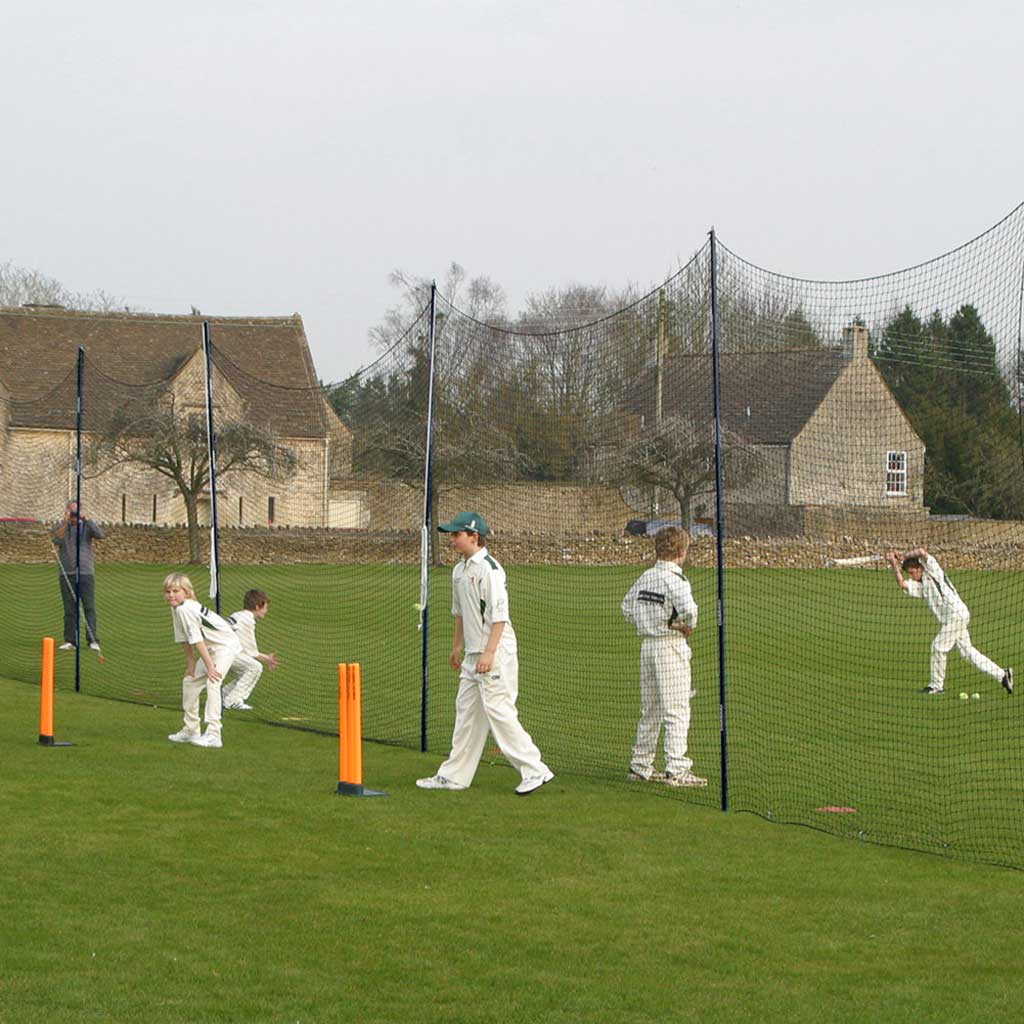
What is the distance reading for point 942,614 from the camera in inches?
701

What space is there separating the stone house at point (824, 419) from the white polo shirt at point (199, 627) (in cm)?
457

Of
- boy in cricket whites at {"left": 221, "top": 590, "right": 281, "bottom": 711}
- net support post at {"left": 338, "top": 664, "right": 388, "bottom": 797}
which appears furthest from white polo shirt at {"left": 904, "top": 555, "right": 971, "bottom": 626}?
net support post at {"left": 338, "top": 664, "right": 388, "bottom": 797}

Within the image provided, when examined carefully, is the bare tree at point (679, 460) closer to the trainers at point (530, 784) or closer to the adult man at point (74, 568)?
the trainers at point (530, 784)

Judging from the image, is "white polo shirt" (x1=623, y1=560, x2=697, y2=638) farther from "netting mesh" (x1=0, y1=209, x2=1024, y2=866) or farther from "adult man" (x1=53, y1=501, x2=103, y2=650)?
"adult man" (x1=53, y1=501, x2=103, y2=650)

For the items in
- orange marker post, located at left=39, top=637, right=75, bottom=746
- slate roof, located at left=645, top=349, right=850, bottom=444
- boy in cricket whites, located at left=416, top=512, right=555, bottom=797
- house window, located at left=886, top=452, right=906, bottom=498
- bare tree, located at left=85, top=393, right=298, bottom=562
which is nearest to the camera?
boy in cricket whites, located at left=416, top=512, right=555, bottom=797

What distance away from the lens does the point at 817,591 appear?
30.4m

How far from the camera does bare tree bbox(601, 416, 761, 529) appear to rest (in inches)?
598

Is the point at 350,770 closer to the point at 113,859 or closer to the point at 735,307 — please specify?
the point at 113,859

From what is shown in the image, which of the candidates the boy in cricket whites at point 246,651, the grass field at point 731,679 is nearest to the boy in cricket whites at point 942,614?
the grass field at point 731,679

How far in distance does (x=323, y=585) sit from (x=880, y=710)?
68.0 ft

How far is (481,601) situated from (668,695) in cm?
159

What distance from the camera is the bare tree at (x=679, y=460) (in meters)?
15.2

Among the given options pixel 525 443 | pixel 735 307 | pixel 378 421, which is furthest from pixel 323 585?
pixel 735 307

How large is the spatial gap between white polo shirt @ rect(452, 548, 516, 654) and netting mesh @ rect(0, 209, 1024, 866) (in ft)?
5.03
